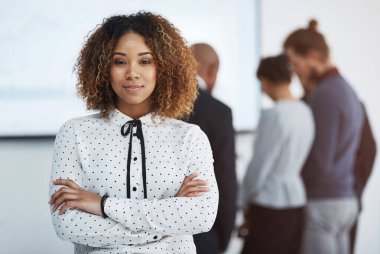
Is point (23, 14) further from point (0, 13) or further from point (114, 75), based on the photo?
point (114, 75)

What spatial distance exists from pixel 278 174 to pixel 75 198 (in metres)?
1.61

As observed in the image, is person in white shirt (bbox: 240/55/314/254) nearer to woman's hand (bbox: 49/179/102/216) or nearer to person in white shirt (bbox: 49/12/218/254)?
person in white shirt (bbox: 49/12/218/254)

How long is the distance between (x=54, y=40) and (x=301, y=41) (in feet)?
4.36

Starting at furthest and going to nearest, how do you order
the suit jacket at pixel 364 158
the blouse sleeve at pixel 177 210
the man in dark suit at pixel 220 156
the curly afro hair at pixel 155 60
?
the suit jacket at pixel 364 158 < the man in dark suit at pixel 220 156 < the curly afro hair at pixel 155 60 < the blouse sleeve at pixel 177 210

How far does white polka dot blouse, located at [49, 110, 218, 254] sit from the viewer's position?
1.50 metres

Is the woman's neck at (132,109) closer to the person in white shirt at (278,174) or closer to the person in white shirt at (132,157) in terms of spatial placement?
the person in white shirt at (132,157)

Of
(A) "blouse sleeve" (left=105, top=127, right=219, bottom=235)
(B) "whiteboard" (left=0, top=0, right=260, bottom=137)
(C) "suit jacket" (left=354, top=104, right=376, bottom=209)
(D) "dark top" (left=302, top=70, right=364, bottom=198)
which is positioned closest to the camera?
(A) "blouse sleeve" (left=105, top=127, right=219, bottom=235)

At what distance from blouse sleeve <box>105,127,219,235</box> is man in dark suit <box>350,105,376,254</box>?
1850mm

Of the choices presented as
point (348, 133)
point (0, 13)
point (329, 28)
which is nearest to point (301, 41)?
point (329, 28)

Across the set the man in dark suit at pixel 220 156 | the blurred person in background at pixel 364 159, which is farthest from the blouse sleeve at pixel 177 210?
the blurred person in background at pixel 364 159

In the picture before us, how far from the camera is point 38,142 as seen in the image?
2857mm

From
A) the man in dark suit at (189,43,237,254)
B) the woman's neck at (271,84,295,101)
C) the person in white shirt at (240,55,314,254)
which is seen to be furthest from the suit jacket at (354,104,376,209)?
the man in dark suit at (189,43,237,254)

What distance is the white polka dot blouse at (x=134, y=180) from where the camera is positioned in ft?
4.91

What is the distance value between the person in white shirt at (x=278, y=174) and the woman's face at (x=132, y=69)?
1395 millimetres
